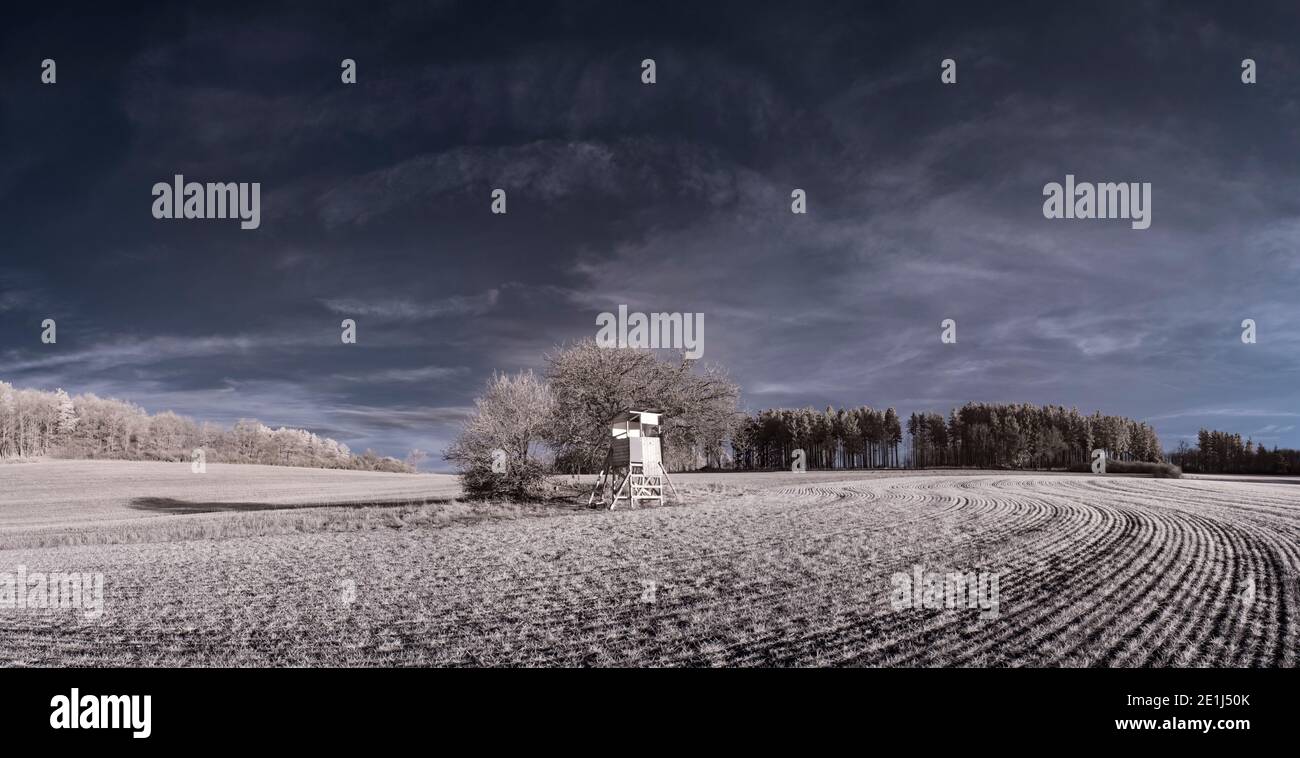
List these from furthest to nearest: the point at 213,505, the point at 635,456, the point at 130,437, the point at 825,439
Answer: the point at 825,439
the point at 130,437
the point at 213,505
the point at 635,456

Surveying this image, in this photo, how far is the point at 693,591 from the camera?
41.0 feet

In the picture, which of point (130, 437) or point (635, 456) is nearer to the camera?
point (635, 456)

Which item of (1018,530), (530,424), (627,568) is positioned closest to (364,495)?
(530,424)

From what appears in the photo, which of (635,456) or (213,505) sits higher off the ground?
(635,456)

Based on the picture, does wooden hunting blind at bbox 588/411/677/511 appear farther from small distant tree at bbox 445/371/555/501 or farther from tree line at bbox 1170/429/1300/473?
tree line at bbox 1170/429/1300/473

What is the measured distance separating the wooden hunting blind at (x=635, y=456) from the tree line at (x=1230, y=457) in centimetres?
10320

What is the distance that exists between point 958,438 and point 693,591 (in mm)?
131762

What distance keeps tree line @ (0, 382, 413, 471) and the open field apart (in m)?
81.3

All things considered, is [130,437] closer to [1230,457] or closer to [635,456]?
[635,456]

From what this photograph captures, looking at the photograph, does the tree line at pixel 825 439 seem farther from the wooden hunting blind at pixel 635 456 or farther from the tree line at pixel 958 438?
the wooden hunting blind at pixel 635 456

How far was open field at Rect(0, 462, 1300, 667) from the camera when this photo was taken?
8836mm

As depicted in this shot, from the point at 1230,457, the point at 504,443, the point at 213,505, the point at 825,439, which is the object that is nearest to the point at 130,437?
the point at 213,505

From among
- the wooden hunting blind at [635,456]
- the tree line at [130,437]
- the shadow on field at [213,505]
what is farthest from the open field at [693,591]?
the tree line at [130,437]

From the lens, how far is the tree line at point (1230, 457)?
9131cm
